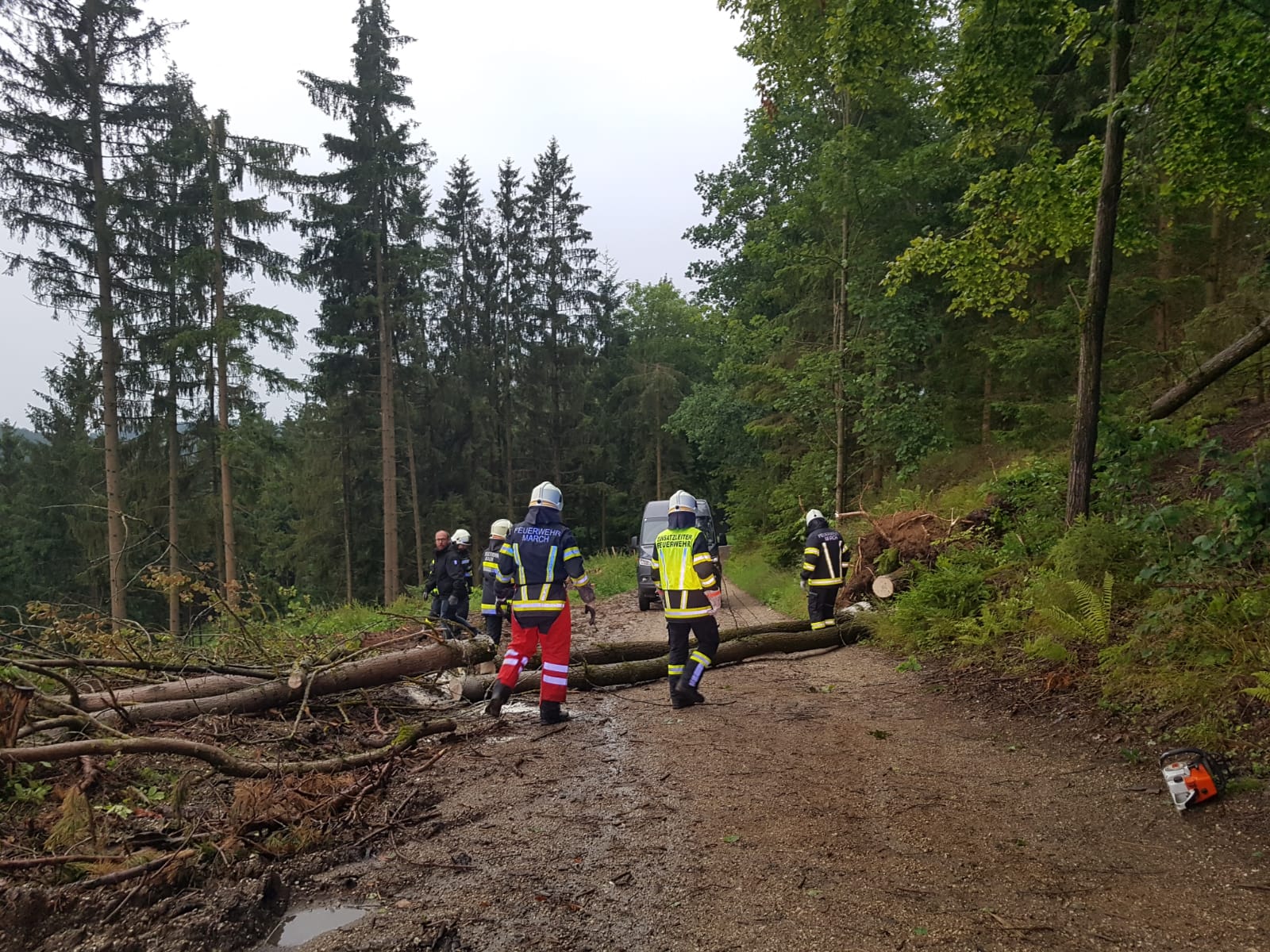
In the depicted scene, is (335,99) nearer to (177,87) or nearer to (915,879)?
(177,87)

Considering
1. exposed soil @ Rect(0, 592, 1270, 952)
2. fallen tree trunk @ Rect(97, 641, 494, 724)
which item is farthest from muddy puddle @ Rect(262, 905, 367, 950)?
fallen tree trunk @ Rect(97, 641, 494, 724)

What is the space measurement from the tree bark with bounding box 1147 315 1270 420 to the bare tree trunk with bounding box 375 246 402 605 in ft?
67.8

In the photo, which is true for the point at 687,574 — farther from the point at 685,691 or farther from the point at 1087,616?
the point at 1087,616

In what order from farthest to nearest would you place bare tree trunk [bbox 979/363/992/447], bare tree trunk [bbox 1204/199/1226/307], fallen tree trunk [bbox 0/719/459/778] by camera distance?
1. bare tree trunk [bbox 979/363/992/447]
2. bare tree trunk [bbox 1204/199/1226/307]
3. fallen tree trunk [bbox 0/719/459/778]

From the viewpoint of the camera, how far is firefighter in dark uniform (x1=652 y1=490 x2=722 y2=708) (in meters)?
7.08

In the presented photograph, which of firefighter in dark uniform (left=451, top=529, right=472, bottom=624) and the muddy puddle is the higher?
firefighter in dark uniform (left=451, top=529, right=472, bottom=624)

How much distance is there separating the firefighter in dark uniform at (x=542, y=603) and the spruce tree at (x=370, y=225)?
57.8 ft

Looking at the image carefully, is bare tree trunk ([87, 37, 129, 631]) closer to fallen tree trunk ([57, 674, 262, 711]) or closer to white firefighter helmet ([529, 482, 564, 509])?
fallen tree trunk ([57, 674, 262, 711])

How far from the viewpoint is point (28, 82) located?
1609 cm

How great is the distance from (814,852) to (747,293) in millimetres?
21235

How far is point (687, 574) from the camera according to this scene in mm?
7270

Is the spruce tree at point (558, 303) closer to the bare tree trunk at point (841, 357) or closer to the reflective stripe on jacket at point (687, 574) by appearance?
the bare tree trunk at point (841, 357)

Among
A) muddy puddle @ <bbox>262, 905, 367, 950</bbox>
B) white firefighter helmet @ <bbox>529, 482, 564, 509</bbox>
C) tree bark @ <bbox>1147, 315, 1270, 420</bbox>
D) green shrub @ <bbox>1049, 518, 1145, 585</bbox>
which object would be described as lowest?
muddy puddle @ <bbox>262, 905, 367, 950</bbox>

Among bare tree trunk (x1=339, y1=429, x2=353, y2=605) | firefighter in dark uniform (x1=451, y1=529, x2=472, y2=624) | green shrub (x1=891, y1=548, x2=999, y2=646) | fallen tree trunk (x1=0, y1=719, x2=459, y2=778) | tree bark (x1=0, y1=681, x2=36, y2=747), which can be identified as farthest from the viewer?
bare tree trunk (x1=339, y1=429, x2=353, y2=605)
